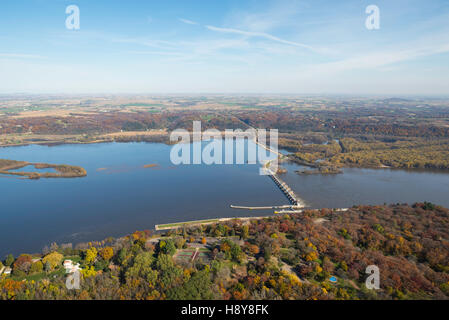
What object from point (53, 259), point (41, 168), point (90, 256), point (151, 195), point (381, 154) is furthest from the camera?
point (381, 154)

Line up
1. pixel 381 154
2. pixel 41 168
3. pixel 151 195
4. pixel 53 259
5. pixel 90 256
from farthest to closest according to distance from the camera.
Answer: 1. pixel 381 154
2. pixel 41 168
3. pixel 151 195
4. pixel 90 256
5. pixel 53 259

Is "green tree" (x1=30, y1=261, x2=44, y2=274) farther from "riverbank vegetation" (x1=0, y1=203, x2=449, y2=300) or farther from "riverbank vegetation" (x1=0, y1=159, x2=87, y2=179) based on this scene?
"riverbank vegetation" (x1=0, y1=159, x2=87, y2=179)

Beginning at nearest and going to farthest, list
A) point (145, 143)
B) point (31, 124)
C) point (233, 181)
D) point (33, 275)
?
point (33, 275), point (233, 181), point (145, 143), point (31, 124)

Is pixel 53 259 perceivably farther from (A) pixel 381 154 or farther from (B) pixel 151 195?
(A) pixel 381 154

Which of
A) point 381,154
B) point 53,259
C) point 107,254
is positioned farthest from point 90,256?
point 381,154

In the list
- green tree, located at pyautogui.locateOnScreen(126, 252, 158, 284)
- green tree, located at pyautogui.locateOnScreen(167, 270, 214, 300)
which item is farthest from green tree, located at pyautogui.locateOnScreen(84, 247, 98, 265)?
green tree, located at pyautogui.locateOnScreen(167, 270, 214, 300)
